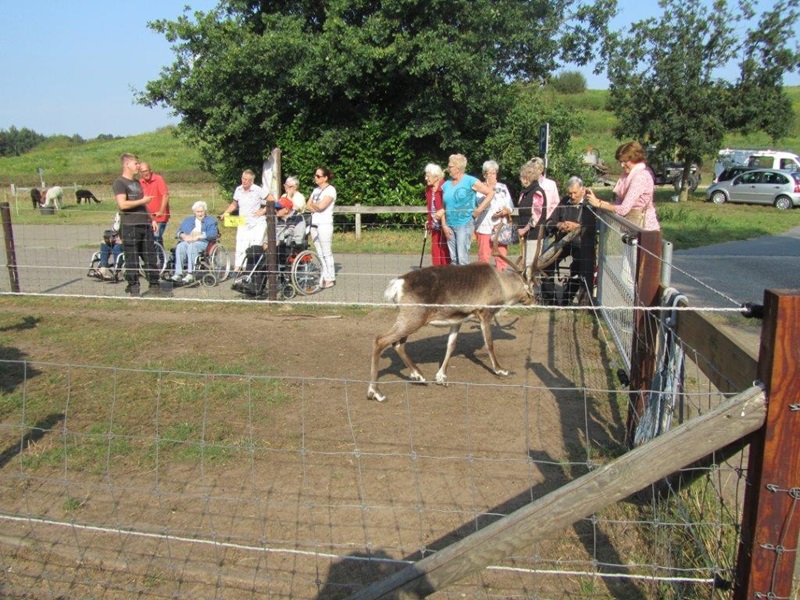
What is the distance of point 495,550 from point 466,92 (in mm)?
16889

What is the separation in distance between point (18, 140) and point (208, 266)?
88389 mm

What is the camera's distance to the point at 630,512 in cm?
453

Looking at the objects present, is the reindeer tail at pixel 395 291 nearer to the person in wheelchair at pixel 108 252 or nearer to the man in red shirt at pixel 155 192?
the man in red shirt at pixel 155 192

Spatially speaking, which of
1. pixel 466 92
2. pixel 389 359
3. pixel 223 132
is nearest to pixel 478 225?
pixel 389 359

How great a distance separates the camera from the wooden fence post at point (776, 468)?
2432mm

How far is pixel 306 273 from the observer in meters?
11.2

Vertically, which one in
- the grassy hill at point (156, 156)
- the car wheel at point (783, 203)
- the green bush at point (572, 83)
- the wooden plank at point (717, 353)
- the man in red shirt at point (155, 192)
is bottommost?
the car wheel at point (783, 203)

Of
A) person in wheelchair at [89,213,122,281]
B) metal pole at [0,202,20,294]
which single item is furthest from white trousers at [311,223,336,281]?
metal pole at [0,202,20,294]

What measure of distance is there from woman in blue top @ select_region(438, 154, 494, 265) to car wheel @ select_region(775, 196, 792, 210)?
24.9 m

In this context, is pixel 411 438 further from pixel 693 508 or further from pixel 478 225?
pixel 478 225

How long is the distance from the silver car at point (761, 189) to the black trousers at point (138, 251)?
89.2 feet

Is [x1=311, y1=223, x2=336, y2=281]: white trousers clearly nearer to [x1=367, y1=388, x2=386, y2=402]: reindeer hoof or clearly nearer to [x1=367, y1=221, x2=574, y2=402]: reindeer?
[x1=367, y1=221, x2=574, y2=402]: reindeer

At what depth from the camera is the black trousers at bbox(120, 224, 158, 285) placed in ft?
36.3

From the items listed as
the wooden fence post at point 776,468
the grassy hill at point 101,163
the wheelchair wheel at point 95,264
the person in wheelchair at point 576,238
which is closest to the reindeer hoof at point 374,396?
the person in wheelchair at point 576,238
